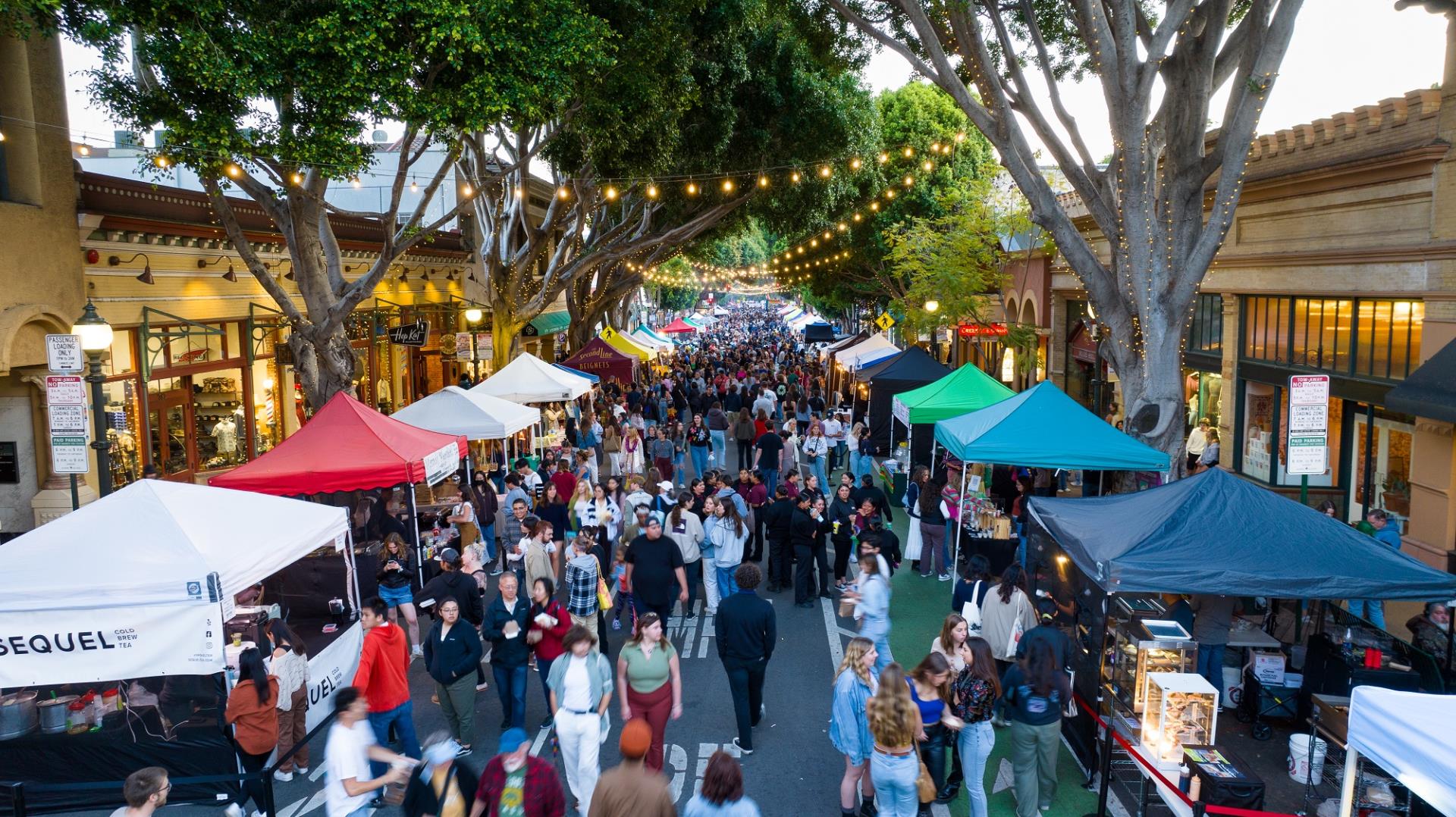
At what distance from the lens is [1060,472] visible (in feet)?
50.2

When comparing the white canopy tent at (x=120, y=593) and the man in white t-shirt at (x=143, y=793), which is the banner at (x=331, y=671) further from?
the man in white t-shirt at (x=143, y=793)

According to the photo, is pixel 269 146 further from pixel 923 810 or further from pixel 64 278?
pixel 923 810

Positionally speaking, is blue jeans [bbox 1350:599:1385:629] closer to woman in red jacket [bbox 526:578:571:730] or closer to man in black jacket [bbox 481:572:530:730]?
woman in red jacket [bbox 526:578:571:730]

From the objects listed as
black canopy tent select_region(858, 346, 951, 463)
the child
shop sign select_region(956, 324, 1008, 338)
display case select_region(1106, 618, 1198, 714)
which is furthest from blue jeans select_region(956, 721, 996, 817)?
shop sign select_region(956, 324, 1008, 338)

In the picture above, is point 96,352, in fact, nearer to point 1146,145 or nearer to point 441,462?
point 441,462

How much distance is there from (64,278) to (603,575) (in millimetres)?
8912

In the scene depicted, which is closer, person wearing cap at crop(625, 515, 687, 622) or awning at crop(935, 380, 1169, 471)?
person wearing cap at crop(625, 515, 687, 622)

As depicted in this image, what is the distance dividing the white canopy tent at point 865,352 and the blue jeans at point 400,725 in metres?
19.9

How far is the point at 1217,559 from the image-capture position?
26.1 ft

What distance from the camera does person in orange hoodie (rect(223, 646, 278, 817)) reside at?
7148 millimetres

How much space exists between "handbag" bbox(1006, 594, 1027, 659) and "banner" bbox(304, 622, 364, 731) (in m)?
5.36

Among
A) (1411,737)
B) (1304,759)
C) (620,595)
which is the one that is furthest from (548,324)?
(1411,737)

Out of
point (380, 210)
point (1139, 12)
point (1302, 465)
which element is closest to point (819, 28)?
point (1139, 12)

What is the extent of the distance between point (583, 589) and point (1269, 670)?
6.15 m
